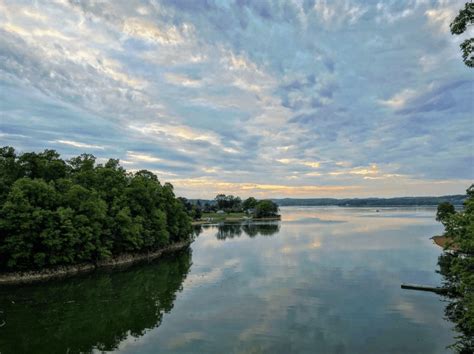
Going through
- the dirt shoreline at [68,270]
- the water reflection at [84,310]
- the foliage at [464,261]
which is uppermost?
the foliage at [464,261]

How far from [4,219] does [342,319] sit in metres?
33.1

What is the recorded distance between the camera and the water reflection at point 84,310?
2198cm

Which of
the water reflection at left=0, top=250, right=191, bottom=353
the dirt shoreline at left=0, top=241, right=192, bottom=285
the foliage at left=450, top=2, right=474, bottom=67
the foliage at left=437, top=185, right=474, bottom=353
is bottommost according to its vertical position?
the water reflection at left=0, top=250, right=191, bottom=353

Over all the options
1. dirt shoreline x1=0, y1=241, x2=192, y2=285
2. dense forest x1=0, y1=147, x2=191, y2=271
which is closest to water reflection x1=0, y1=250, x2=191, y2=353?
dirt shoreline x1=0, y1=241, x2=192, y2=285

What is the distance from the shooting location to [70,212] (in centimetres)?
3972

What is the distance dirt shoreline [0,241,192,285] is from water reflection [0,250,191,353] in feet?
7.55

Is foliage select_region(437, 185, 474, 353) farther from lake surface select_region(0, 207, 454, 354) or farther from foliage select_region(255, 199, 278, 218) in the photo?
foliage select_region(255, 199, 278, 218)

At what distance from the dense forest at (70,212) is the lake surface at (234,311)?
4.00m

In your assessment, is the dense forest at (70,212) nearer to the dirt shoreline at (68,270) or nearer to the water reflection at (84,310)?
the dirt shoreline at (68,270)

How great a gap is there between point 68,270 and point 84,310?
14.6 metres

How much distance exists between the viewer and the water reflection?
21984 mm

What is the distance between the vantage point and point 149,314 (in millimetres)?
27578

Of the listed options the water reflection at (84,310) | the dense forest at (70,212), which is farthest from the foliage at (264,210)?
the water reflection at (84,310)

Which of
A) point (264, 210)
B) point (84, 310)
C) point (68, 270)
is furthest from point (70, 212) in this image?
point (264, 210)
